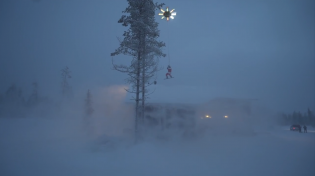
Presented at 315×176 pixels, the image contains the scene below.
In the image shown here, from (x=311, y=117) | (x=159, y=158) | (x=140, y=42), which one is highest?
(x=140, y=42)

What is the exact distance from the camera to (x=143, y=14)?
10.1 m

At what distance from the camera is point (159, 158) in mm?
7176

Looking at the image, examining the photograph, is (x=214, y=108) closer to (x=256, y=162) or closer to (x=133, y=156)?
(x=256, y=162)

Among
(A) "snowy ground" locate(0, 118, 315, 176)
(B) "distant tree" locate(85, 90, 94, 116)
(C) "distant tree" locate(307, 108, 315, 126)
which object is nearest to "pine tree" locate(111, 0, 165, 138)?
(A) "snowy ground" locate(0, 118, 315, 176)

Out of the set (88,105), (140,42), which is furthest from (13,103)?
(140,42)

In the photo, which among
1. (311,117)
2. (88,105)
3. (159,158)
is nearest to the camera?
(159,158)

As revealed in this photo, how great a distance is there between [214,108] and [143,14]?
8.79 meters

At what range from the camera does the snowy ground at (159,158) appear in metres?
5.93

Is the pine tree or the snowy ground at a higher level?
the pine tree

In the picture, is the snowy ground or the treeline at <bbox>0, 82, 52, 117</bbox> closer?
the snowy ground

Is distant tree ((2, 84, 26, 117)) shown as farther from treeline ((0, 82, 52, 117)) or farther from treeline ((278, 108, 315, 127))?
treeline ((278, 108, 315, 127))

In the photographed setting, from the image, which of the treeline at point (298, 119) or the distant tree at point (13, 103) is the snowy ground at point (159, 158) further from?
the distant tree at point (13, 103)

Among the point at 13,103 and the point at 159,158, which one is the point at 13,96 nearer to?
the point at 13,103

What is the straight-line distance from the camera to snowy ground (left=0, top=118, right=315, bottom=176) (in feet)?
19.4
